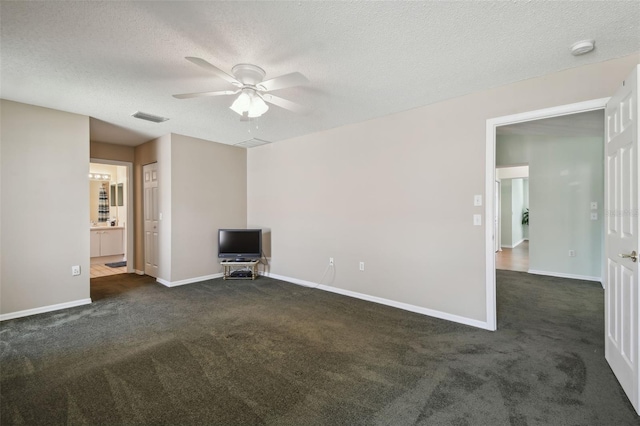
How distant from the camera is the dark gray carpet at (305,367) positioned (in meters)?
1.74

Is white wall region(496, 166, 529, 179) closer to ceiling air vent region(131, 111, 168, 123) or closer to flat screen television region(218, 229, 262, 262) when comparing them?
flat screen television region(218, 229, 262, 262)

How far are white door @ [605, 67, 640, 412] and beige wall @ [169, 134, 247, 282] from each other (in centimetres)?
515

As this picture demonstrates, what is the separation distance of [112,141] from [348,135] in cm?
434

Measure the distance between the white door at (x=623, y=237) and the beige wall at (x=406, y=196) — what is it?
55 centimetres

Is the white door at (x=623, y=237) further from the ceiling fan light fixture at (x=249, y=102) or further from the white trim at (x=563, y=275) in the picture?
the white trim at (x=563, y=275)

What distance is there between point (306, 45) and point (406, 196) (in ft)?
6.98

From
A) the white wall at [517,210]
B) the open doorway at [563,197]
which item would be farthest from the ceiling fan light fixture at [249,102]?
the white wall at [517,210]

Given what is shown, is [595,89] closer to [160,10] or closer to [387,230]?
[387,230]

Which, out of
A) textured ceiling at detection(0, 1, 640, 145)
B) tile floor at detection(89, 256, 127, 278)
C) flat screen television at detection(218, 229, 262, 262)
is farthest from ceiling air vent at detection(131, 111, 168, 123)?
tile floor at detection(89, 256, 127, 278)

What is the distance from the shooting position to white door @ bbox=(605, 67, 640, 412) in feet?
5.88

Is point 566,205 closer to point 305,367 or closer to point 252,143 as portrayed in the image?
point 305,367

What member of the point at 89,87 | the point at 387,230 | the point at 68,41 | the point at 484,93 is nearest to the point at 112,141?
the point at 89,87

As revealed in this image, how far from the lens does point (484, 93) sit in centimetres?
296

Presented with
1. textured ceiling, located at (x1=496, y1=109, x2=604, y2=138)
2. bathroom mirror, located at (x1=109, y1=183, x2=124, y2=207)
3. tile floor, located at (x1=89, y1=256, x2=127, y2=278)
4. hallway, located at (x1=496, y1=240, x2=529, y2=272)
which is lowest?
tile floor, located at (x1=89, y1=256, x2=127, y2=278)
